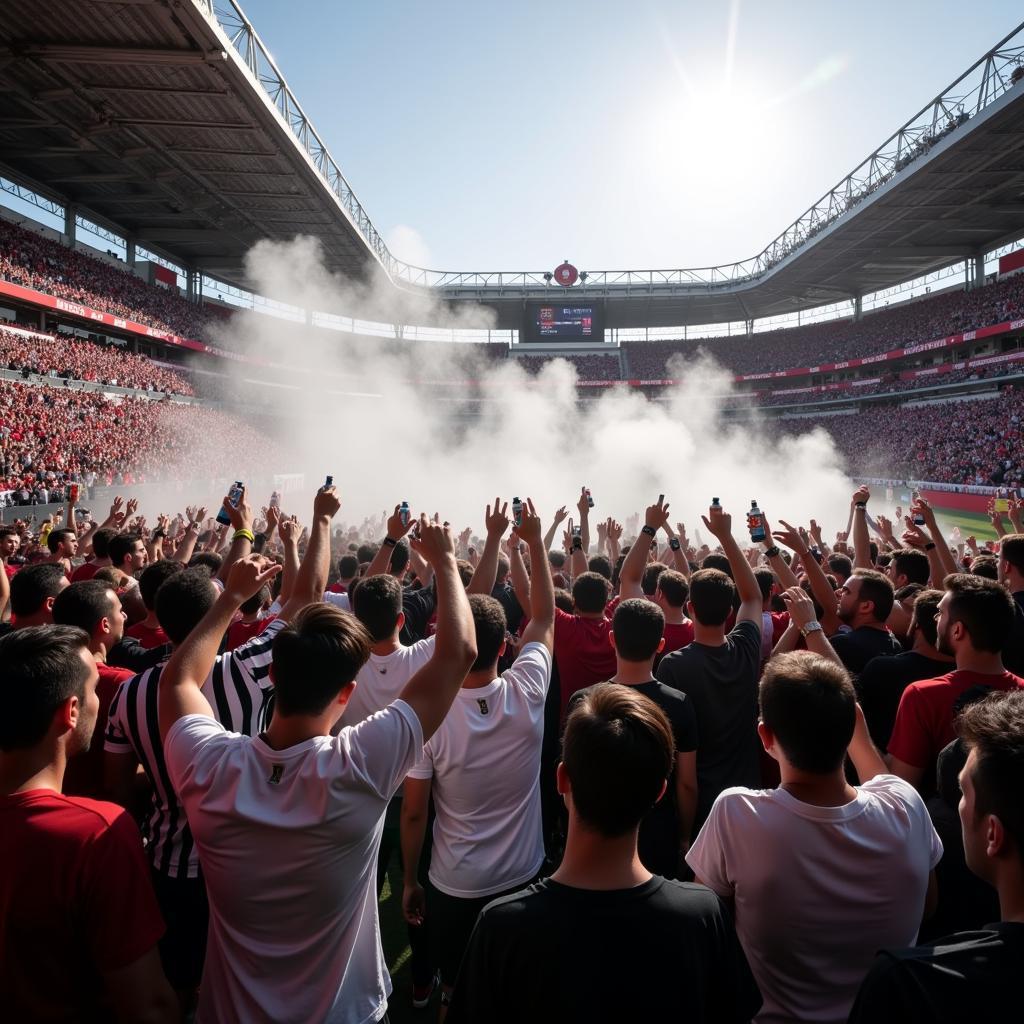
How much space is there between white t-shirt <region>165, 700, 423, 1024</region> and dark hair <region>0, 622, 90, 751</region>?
0.30 meters

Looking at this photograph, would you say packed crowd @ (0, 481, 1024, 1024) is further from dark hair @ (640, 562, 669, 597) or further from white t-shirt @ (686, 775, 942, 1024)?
dark hair @ (640, 562, 669, 597)

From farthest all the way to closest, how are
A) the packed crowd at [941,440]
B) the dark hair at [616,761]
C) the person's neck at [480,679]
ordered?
the packed crowd at [941,440] < the person's neck at [480,679] < the dark hair at [616,761]

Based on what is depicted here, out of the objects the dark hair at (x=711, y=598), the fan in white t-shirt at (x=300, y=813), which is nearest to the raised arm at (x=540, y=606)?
the dark hair at (x=711, y=598)

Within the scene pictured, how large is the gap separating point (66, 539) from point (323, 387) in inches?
1462

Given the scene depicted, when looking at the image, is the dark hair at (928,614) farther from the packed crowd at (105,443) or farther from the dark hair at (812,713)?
the packed crowd at (105,443)

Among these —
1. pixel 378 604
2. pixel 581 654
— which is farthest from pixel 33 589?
pixel 581 654

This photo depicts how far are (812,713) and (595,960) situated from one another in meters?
0.91

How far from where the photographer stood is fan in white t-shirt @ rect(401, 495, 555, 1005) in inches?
96.2

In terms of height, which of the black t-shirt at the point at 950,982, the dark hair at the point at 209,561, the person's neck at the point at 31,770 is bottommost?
the black t-shirt at the point at 950,982

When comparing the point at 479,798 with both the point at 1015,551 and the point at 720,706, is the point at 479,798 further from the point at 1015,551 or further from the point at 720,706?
the point at 1015,551

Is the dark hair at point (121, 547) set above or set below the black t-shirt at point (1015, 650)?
above

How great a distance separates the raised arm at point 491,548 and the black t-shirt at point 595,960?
1939 mm

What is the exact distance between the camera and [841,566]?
5.61 metres

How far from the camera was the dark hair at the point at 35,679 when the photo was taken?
154cm
